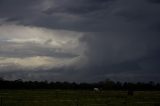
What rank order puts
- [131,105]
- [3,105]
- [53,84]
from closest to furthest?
[3,105], [131,105], [53,84]

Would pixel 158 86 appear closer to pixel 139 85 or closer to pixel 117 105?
pixel 139 85

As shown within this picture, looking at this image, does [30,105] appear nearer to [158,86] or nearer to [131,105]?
[131,105]

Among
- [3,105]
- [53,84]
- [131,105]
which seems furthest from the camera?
[53,84]

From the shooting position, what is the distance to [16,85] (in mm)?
140000

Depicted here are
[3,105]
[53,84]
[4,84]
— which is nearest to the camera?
[3,105]

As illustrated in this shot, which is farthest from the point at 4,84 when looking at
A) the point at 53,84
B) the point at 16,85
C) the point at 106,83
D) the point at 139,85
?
the point at 139,85

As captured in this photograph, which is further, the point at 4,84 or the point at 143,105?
the point at 4,84

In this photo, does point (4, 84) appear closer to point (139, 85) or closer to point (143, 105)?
point (139, 85)

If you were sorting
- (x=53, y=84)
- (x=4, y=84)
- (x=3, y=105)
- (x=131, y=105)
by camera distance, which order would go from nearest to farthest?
(x=3, y=105)
(x=131, y=105)
(x=4, y=84)
(x=53, y=84)

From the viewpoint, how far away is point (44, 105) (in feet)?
139

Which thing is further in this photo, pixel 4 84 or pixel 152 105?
pixel 4 84

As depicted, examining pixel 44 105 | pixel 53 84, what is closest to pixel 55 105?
pixel 44 105

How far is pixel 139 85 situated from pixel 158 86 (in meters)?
8.68

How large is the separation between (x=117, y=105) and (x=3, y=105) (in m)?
12.5
